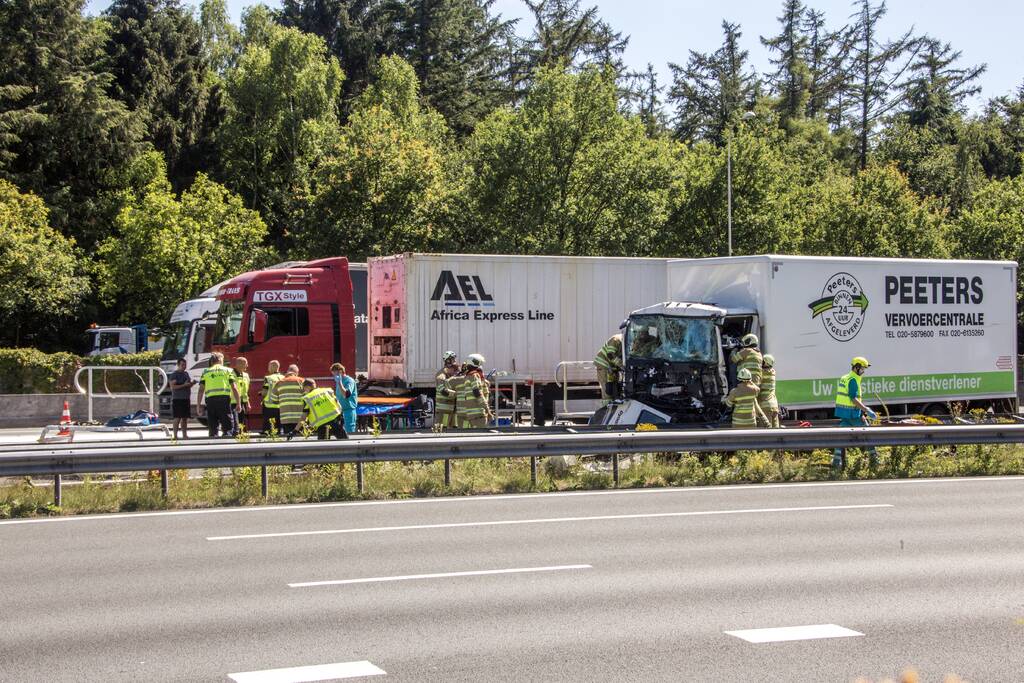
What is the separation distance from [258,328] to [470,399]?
577 cm

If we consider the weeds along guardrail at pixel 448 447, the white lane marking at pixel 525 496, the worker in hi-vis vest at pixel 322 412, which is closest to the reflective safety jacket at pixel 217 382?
the worker in hi-vis vest at pixel 322 412

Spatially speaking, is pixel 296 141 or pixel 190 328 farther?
pixel 296 141

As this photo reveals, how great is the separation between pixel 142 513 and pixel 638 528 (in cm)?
533

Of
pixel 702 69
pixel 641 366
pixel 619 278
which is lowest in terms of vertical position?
pixel 641 366

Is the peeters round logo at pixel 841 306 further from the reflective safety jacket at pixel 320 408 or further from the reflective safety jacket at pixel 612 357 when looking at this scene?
the reflective safety jacket at pixel 320 408

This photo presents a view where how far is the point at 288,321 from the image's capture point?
21.3m

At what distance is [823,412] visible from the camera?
64.5 feet

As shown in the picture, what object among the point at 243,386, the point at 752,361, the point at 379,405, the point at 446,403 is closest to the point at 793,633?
the point at 752,361

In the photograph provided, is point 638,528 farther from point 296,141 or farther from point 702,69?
point 702,69

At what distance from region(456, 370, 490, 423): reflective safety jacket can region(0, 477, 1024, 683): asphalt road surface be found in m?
4.05

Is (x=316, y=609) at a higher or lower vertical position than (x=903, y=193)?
lower

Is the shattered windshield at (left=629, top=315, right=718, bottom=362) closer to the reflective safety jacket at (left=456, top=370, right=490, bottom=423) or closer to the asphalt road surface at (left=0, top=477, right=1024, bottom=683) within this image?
the reflective safety jacket at (left=456, top=370, right=490, bottom=423)

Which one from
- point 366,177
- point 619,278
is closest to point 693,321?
point 619,278

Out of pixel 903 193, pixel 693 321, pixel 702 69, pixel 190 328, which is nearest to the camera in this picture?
pixel 693 321
